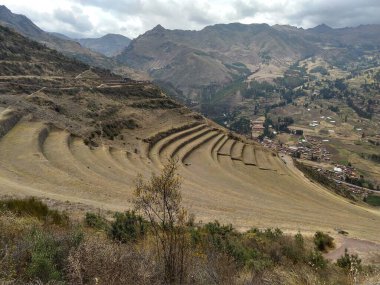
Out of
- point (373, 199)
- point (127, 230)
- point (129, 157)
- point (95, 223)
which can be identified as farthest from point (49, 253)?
point (373, 199)

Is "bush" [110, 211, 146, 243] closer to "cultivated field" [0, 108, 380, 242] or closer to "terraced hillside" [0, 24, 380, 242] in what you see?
"terraced hillside" [0, 24, 380, 242]

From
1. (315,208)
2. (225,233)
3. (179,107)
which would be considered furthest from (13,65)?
(225,233)

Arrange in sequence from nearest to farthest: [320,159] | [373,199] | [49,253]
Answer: [49,253] → [373,199] → [320,159]

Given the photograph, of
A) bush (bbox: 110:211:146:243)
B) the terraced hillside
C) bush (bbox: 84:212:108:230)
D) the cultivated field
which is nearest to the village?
the terraced hillside

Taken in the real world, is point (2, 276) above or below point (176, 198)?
below

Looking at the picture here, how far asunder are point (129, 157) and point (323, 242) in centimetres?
3016

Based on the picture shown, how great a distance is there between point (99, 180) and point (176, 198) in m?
25.1

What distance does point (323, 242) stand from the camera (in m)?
24.8

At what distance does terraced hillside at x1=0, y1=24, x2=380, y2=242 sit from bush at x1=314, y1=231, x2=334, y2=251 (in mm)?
3252

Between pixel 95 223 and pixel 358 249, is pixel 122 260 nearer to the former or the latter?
pixel 95 223

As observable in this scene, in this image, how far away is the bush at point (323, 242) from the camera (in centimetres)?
2442

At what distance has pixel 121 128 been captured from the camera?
210 ft

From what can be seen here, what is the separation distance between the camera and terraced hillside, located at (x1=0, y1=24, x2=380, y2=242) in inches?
1211

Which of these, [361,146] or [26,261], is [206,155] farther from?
[361,146]
